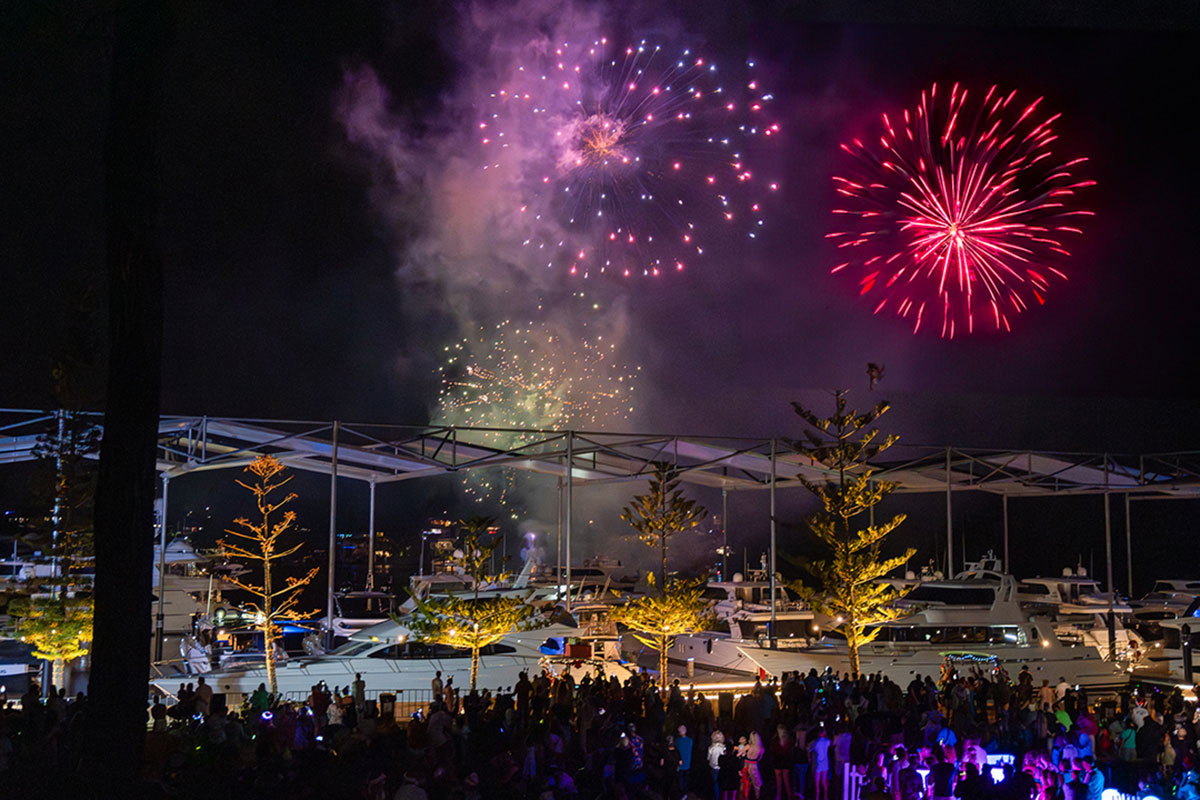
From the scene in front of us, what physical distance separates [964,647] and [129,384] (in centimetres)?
2190

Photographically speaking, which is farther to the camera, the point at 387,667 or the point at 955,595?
the point at 955,595

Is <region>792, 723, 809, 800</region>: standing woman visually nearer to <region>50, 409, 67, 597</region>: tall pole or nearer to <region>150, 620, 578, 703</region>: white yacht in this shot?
<region>150, 620, 578, 703</region>: white yacht

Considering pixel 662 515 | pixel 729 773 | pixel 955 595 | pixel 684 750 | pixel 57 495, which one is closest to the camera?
pixel 729 773

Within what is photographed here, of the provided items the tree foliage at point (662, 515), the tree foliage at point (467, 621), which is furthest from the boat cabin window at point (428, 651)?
the tree foliage at point (662, 515)

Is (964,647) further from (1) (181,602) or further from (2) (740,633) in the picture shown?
(1) (181,602)

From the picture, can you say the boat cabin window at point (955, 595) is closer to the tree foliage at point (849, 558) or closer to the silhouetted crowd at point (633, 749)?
the tree foliage at point (849, 558)

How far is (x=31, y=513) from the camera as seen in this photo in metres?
21.6

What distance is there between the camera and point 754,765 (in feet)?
42.5

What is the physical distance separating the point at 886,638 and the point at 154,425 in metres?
20.9

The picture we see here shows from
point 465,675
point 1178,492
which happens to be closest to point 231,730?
point 465,675

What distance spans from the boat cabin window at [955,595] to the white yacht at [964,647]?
3cm

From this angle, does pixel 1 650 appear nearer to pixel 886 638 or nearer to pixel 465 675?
pixel 465 675

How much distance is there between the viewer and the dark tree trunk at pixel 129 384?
26.8 feet

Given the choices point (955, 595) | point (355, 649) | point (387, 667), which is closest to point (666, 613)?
point (387, 667)
